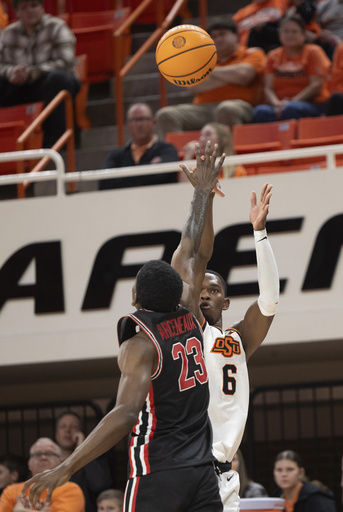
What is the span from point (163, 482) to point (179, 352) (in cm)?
52

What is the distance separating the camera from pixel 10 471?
8.45 meters

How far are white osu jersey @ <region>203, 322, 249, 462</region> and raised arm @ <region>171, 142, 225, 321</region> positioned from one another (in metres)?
0.21

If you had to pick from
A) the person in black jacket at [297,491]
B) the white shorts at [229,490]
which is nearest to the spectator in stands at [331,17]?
the person in black jacket at [297,491]

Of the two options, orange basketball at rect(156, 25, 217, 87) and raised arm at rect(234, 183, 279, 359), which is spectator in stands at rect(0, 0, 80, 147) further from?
raised arm at rect(234, 183, 279, 359)

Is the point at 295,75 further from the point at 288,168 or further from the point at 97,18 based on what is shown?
the point at 97,18

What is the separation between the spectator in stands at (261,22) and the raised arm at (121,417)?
7.42m

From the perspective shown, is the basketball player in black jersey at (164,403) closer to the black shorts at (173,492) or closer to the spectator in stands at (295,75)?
the black shorts at (173,492)

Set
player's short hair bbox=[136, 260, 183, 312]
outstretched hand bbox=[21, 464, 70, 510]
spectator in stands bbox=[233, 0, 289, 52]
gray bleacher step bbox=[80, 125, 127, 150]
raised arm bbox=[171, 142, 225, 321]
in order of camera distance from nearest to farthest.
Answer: outstretched hand bbox=[21, 464, 70, 510]
player's short hair bbox=[136, 260, 183, 312]
raised arm bbox=[171, 142, 225, 321]
spectator in stands bbox=[233, 0, 289, 52]
gray bleacher step bbox=[80, 125, 127, 150]

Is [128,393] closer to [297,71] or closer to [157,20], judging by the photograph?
[297,71]

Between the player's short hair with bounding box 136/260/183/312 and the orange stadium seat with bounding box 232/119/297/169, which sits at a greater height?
the orange stadium seat with bounding box 232/119/297/169

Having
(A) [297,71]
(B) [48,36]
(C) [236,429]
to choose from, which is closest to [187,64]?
(C) [236,429]

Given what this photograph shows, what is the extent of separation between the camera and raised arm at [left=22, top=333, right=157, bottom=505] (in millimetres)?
3570

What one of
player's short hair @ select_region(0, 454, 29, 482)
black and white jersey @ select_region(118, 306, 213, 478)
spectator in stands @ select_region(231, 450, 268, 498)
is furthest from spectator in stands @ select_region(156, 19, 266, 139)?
black and white jersey @ select_region(118, 306, 213, 478)

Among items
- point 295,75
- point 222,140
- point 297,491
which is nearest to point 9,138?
point 222,140
